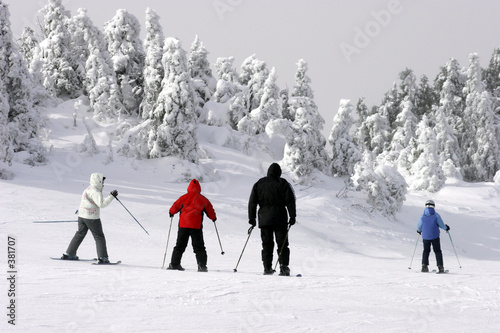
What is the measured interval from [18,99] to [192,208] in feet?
73.3

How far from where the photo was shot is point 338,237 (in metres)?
20.0

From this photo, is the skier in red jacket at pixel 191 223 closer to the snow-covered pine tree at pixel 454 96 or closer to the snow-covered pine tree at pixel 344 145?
the snow-covered pine tree at pixel 344 145

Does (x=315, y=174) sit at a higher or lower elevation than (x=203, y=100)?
lower

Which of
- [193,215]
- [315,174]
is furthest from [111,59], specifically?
[193,215]

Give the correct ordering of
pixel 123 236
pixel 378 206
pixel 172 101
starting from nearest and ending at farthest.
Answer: pixel 123 236
pixel 378 206
pixel 172 101

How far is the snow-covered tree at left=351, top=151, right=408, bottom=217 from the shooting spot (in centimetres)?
2544

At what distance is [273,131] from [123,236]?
2125 cm

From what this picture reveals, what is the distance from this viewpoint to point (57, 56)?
4044 centimetres

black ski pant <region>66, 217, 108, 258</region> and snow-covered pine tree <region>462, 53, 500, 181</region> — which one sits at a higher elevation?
snow-covered pine tree <region>462, 53, 500, 181</region>

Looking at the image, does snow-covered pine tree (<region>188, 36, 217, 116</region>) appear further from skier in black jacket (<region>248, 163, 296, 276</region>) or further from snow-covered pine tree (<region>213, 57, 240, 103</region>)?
skier in black jacket (<region>248, 163, 296, 276</region>)

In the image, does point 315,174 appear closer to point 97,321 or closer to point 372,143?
point 372,143

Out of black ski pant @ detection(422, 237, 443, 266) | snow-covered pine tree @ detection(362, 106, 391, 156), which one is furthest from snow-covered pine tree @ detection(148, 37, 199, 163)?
snow-covered pine tree @ detection(362, 106, 391, 156)

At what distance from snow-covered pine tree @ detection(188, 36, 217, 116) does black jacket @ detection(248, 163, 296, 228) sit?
37.6 m

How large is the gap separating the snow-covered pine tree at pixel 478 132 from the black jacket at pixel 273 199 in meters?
46.7
